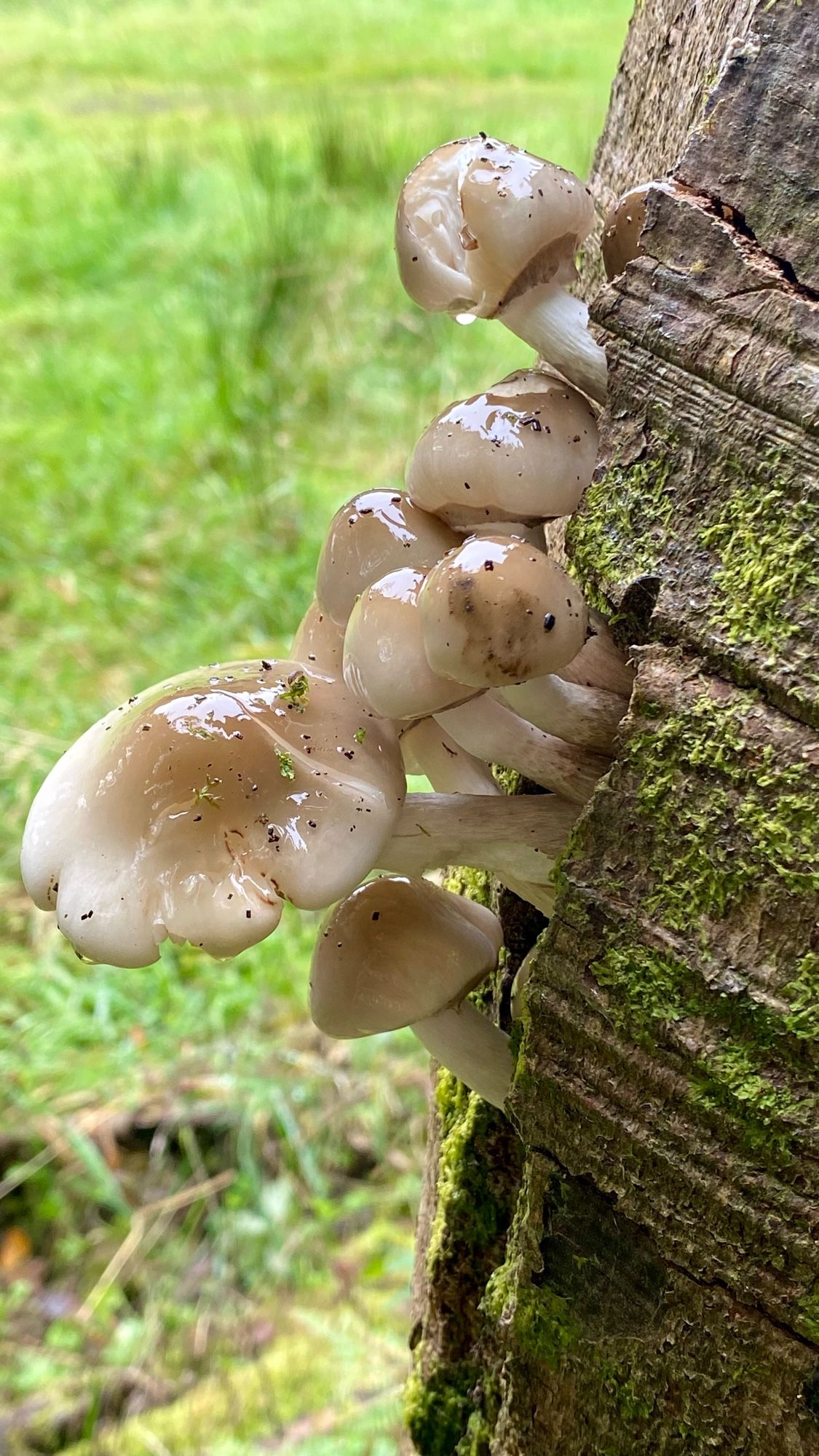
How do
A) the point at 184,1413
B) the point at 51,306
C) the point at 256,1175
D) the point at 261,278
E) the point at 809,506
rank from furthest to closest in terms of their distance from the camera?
the point at 51,306 < the point at 261,278 < the point at 256,1175 < the point at 184,1413 < the point at 809,506

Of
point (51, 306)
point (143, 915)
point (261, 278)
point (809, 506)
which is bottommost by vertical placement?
point (51, 306)

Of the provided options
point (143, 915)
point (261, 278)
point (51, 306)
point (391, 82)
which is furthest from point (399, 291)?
point (143, 915)

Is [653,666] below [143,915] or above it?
above

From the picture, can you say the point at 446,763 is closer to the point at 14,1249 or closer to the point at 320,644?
the point at 320,644

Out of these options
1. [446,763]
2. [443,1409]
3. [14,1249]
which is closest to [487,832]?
[446,763]

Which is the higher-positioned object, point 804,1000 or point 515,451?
point 515,451

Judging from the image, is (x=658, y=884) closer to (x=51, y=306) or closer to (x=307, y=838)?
(x=307, y=838)
